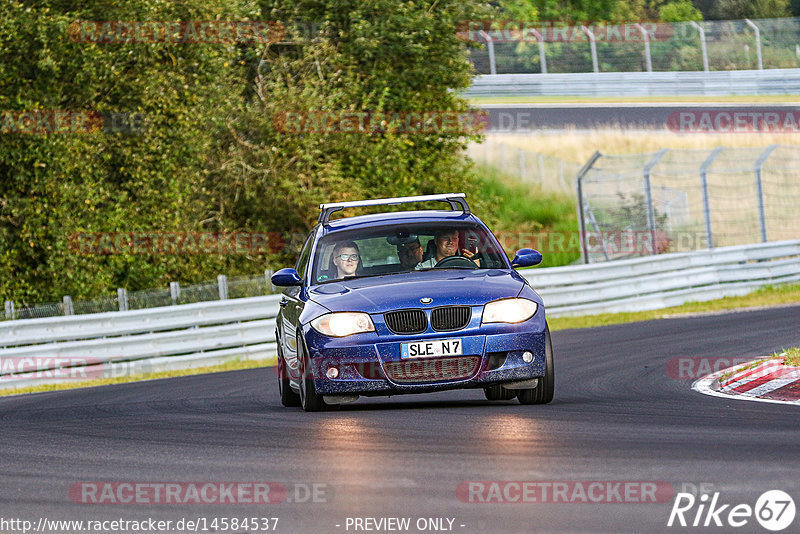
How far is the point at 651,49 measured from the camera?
48.2 meters

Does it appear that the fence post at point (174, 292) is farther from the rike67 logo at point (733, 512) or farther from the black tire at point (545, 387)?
the rike67 logo at point (733, 512)

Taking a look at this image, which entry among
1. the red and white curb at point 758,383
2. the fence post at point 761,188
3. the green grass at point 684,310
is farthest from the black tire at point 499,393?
the fence post at point 761,188

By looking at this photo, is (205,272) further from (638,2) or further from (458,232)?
(638,2)

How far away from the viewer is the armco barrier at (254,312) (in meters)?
20.3

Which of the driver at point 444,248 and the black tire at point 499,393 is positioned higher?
the driver at point 444,248

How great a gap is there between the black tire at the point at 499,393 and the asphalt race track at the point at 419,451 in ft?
0.58

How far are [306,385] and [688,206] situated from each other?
2477 cm

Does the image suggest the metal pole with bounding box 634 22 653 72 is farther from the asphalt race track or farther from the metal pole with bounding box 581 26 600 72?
the asphalt race track

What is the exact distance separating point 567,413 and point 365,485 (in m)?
3.09

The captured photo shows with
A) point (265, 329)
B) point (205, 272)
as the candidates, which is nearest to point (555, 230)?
point (205, 272)

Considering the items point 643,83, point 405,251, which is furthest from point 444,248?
point 643,83

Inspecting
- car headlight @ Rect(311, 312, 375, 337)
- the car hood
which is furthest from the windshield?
car headlight @ Rect(311, 312, 375, 337)

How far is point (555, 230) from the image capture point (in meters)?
40.7

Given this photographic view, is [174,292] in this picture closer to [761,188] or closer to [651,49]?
[761,188]
